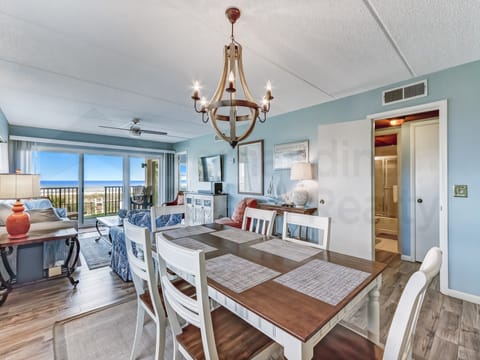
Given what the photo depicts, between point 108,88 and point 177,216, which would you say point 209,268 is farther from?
point 108,88

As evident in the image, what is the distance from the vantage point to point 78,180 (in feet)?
19.3

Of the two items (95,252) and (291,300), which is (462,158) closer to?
(291,300)

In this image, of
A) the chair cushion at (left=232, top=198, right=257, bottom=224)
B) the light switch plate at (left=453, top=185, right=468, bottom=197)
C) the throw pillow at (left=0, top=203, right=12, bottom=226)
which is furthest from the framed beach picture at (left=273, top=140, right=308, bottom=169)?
the throw pillow at (left=0, top=203, right=12, bottom=226)

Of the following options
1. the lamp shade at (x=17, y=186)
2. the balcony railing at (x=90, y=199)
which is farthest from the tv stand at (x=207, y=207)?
the lamp shade at (x=17, y=186)

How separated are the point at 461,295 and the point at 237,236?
8.37 feet

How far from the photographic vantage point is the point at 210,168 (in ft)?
19.0

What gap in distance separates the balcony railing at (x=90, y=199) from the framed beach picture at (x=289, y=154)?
4.73 meters

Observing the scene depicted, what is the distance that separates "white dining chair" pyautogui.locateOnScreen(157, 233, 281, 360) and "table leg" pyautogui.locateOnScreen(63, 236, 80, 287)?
234 centimetres

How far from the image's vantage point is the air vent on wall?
8.61 ft

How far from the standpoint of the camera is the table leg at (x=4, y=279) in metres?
2.38

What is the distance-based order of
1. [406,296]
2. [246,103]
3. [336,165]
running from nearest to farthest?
[406,296] < [246,103] < [336,165]

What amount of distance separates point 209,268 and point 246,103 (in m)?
1.15

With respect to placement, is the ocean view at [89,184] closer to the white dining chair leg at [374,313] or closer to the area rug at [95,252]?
the area rug at [95,252]

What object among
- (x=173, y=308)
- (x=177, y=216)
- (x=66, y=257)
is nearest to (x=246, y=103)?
(x=173, y=308)
